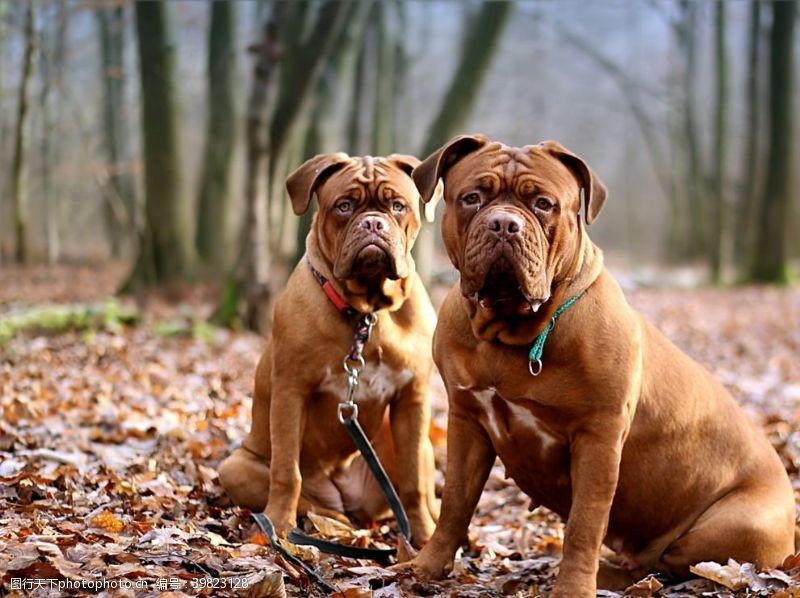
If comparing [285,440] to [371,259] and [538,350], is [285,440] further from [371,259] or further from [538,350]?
[538,350]

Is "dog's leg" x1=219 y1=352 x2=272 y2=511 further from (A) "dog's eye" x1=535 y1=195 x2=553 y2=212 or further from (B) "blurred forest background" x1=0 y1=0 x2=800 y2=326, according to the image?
(B) "blurred forest background" x1=0 y1=0 x2=800 y2=326

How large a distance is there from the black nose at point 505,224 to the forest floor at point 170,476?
148 centimetres

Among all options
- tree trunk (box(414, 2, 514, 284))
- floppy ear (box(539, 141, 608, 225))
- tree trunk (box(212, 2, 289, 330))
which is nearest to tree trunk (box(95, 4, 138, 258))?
tree trunk (box(414, 2, 514, 284))

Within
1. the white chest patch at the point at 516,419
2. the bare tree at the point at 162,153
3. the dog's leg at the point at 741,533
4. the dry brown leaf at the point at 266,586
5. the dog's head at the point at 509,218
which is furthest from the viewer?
the bare tree at the point at 162,153

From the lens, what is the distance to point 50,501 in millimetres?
4281

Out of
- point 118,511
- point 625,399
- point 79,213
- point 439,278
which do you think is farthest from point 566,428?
point 79,213

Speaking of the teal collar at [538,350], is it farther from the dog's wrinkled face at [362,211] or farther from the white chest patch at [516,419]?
the dog's wrinkled face at [362,211]

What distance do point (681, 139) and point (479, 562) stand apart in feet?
90.3

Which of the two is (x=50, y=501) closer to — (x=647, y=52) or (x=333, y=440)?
(x=333, y=440)

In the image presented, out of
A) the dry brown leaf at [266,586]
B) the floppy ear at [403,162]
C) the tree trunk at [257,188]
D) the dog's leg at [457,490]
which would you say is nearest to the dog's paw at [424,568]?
the dog's leg at [457,490]

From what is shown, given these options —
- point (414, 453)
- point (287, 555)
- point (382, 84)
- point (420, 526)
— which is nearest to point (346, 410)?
point (414, 453)

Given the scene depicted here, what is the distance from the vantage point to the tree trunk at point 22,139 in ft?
42.4

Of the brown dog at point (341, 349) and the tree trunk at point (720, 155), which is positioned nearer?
the brown dog at point (341, 349)

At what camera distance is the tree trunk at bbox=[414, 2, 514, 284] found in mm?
11117
